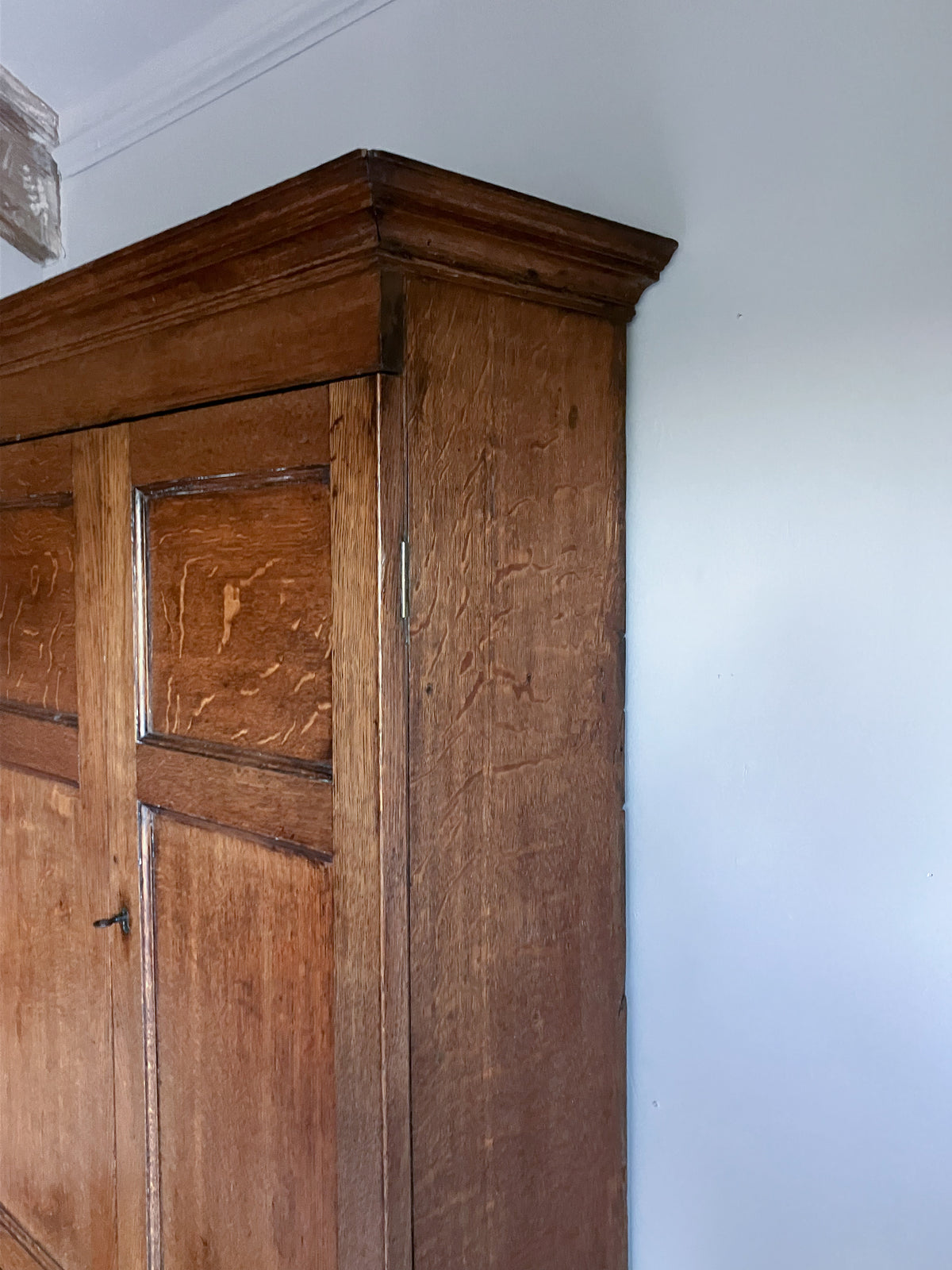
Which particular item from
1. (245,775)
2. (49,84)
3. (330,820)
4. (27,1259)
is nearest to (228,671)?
(245,775)

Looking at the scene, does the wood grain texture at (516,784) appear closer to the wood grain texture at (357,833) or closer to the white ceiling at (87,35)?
the wood grain texture at (357,833)

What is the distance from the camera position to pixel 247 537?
3.88ft

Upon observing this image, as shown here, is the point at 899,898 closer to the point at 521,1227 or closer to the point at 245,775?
the point at 521,1227

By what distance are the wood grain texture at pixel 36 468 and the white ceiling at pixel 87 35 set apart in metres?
0.90

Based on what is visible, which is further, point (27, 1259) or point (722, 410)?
point (27, 1259)

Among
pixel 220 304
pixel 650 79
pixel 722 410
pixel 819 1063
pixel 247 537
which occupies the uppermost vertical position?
pixel 650 79

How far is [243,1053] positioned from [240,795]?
0.98 feet

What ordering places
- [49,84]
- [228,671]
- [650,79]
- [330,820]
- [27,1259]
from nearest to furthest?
[330,820] < [228,671] < [650,79] < [27,1259] < [49,84]

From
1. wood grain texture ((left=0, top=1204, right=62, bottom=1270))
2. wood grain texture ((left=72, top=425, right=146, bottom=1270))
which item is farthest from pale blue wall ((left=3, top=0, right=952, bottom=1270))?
wood grain texture ((left=0, top=1204, right=62, bottom=1270))

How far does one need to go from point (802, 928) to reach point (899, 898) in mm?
127

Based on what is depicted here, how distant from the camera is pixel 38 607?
1.54 m

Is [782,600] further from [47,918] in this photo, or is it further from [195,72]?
[195,72]

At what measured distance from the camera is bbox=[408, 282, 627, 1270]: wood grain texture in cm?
110

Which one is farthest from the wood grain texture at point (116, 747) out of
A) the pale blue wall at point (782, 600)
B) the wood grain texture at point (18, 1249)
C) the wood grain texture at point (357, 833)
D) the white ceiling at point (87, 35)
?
the white ceiling at point (87, 35)
